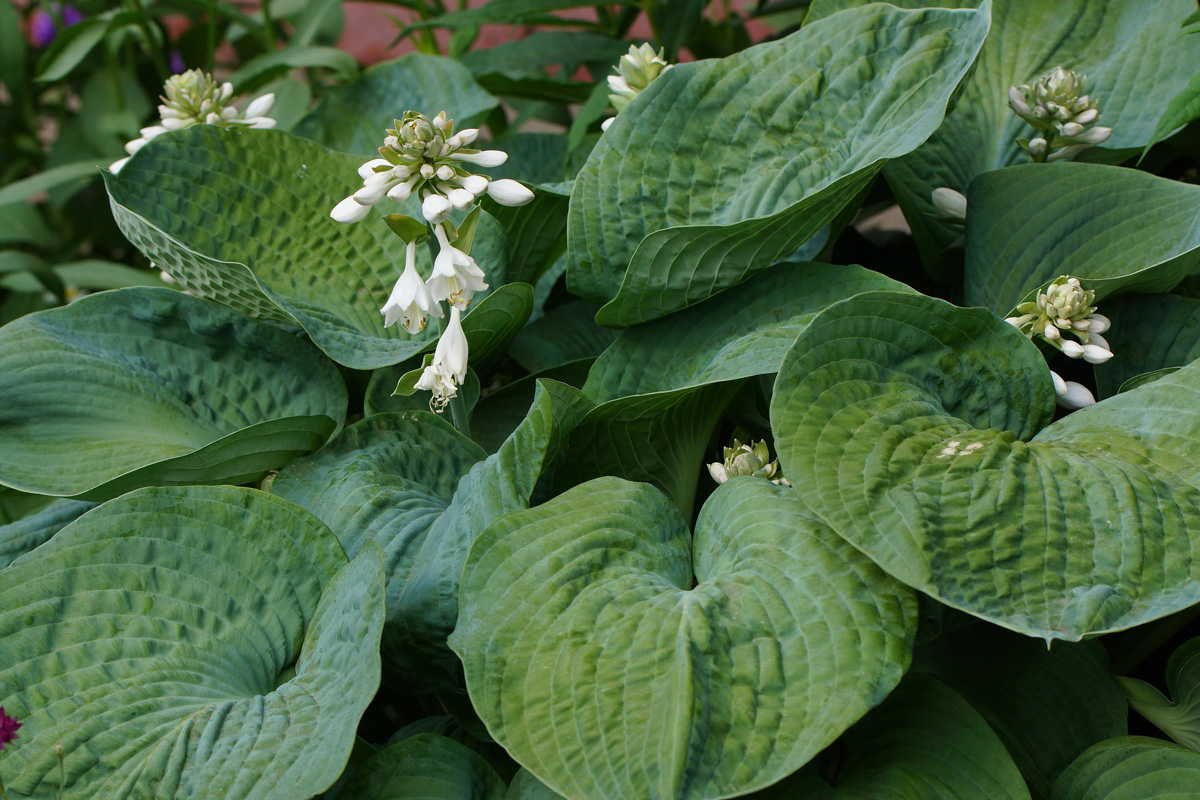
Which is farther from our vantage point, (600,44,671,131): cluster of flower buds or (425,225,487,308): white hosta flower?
(600,44,671,131): cluster of flower buds

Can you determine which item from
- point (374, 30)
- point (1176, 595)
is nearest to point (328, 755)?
point (1176, 595)

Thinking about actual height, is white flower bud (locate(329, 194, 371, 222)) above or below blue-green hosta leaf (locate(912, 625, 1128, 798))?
above

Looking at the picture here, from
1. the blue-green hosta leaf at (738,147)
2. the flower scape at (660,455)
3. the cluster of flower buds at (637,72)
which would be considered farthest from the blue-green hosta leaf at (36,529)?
the cluster of flower buds at (637,72)

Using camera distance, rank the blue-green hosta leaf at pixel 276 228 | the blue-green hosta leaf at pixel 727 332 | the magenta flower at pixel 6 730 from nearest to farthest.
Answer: the magenta flower at pixel 6 730 → the blue-green hosta leaf at pixel 727 332 → the blue-green hosta leaf at pixel 276 228

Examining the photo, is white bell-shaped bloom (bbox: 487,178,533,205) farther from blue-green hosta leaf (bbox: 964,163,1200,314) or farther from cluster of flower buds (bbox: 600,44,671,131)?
blue-green hosta leaf (bbox: 964,163,1200,314)

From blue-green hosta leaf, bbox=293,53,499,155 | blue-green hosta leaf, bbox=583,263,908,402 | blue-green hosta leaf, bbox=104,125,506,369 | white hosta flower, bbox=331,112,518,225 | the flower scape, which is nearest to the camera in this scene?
the flower scape

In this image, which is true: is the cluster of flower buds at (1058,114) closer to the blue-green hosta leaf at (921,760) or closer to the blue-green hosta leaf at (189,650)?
the blue-green hosta leaf at (921,760)

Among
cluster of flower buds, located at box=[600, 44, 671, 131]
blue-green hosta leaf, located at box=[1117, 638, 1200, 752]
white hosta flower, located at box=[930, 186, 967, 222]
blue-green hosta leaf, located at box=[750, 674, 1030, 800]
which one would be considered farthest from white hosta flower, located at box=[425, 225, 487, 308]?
blue-green hosta leaf, located at box=[1117, 638, 1200, 752]
